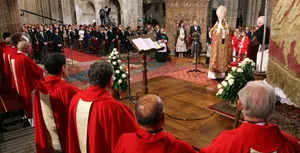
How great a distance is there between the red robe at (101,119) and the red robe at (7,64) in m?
3.12

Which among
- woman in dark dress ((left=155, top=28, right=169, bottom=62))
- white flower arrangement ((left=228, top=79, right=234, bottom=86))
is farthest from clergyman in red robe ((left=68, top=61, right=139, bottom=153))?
woman in dark dress ((left=155, top=28, right=169, bottom=62))

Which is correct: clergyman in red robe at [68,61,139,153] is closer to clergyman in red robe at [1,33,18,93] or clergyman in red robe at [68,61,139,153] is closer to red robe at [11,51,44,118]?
red robe at [11,51,44,118]

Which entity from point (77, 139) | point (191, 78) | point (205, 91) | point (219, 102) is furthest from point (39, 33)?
point (77, 139)

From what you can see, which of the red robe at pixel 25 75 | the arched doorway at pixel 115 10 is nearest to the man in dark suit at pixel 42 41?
the red robe at pixel 25 75

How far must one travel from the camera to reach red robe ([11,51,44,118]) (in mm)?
4246

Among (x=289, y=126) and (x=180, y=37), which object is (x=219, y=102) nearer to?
(x=289, y=126)

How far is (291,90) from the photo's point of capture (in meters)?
4.11

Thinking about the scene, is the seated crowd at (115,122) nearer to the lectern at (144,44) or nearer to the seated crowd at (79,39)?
the lectern at (144,44)

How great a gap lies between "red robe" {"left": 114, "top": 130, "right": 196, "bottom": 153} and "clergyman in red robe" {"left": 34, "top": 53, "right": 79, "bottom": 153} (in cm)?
144

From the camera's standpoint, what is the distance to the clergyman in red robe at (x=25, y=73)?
4.23m

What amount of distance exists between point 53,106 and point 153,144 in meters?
1.70

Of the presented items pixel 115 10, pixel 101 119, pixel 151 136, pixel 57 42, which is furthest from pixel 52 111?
pixel 115 10

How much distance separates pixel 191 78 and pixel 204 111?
106 inches

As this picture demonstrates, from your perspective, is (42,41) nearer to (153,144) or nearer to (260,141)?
(153,144)
